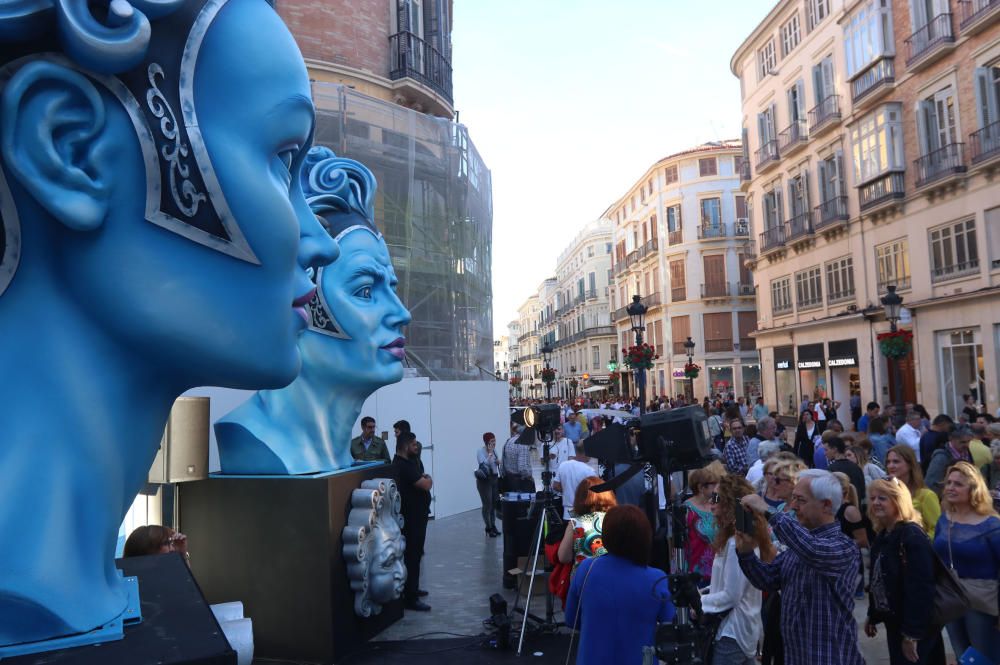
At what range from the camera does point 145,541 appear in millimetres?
3574

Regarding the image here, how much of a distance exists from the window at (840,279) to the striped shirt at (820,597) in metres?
26.4

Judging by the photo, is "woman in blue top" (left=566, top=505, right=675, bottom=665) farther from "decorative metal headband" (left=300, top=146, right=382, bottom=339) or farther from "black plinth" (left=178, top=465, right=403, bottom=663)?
"decorative metal headband" (left=300, top=146, right=382, bottom=339)

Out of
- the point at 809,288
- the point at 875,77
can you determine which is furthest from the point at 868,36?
the point at 809,288

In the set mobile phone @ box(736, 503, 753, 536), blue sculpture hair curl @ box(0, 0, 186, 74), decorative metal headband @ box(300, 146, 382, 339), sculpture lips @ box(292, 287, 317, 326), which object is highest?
decorative metal headband @ box(300, 146, 382, 339)

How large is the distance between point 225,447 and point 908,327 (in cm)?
2324

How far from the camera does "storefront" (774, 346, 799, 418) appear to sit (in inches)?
1292

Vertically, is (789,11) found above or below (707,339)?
above

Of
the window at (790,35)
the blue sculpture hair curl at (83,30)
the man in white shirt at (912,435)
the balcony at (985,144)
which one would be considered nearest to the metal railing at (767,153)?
the window at (790,35)

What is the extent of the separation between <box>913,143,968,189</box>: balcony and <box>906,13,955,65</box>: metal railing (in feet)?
9.53

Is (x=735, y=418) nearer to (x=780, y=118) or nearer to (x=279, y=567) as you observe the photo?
(x=279, y=567)

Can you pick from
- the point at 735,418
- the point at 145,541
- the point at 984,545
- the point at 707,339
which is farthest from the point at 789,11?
the point at 145,541

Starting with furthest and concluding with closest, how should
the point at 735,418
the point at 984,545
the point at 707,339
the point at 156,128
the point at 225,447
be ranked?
the point at 707,339 → the point at 735,418 → the point at 225,447 → the point at 984,545 → the point at 156,128

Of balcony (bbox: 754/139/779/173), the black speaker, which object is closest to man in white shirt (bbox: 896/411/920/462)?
the black speaker

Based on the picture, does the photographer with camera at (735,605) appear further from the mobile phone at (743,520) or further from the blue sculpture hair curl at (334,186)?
the blue sculpture hair curl at (334,186)
